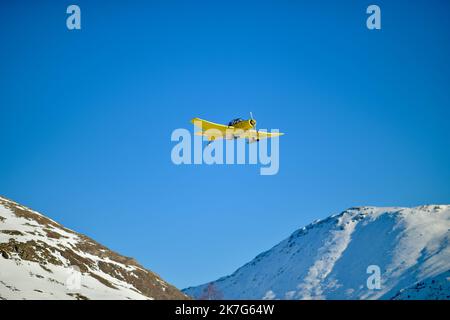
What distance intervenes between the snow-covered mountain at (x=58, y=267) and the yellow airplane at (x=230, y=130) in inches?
1932

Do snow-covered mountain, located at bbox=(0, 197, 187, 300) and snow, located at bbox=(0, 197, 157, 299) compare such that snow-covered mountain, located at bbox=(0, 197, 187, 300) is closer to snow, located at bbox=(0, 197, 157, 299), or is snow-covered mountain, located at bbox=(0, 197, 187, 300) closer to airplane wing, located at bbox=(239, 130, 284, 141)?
snow, located at bbox=(0, 197, 157, 299)

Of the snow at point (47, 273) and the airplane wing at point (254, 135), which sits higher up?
the airplane wing at point (254, 135)

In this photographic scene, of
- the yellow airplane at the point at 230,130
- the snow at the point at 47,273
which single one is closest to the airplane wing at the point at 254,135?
the yellow airplane at the point at 230,130

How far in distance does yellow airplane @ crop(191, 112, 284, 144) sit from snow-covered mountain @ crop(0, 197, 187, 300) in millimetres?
49082

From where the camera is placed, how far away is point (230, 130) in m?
81.2

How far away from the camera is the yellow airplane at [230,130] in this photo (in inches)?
3174

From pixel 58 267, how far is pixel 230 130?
7534cm

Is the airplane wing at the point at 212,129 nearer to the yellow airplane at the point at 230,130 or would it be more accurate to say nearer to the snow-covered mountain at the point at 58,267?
the yellow airplane at the point at 230,130
